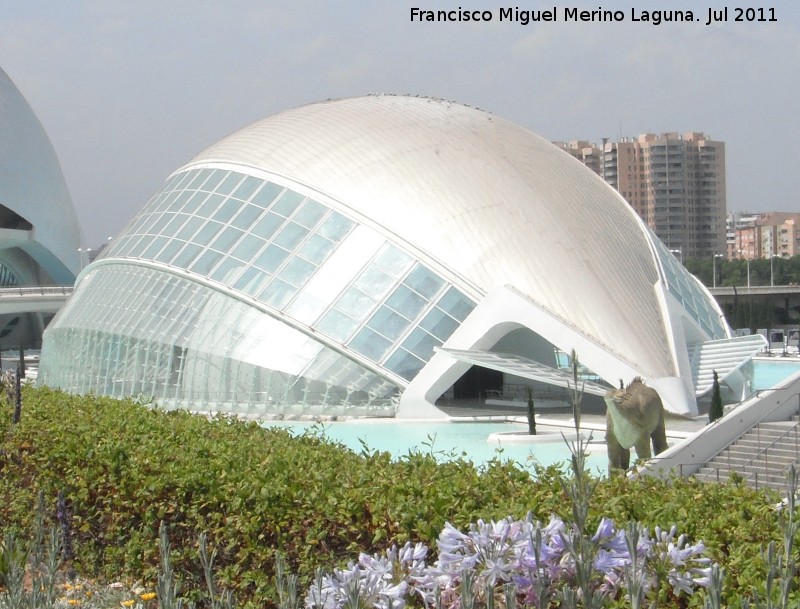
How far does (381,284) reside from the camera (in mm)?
23766

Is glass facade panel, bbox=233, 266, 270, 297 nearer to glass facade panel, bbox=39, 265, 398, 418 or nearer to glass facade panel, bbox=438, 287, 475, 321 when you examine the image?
glass facade panel, bbox=39, 265, 398, 418

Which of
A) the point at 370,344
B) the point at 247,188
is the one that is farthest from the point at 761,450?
the point at 247,188

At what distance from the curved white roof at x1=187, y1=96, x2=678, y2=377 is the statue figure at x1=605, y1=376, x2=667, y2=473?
635 centimetres

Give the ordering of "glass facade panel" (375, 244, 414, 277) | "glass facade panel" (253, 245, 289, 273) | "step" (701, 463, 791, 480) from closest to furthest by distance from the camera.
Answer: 1. "step" (701, 463, 791, 480)
2. "glass facade panel" (375, 244, 414, 277)
3. "glass facade panel" (253, 245, 289, 273)

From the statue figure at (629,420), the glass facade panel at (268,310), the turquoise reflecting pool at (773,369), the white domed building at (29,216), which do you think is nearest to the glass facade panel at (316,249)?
the glass facade panel at (268,310)

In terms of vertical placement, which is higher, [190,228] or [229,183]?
[229,183]

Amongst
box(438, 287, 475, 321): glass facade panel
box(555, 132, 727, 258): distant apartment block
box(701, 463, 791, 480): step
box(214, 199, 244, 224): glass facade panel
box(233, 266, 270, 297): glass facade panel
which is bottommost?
box(701, 463, 791, 480): step

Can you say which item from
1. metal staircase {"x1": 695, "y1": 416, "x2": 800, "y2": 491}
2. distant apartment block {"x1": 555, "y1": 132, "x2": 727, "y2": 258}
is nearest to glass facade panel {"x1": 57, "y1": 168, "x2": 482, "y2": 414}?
metal staircase {"x1": 695, "y1": 416, "x2": 800, "y2": 491}

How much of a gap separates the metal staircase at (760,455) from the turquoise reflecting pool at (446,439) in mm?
1739

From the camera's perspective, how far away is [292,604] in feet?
13.1

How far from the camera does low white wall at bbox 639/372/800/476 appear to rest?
1620 cm

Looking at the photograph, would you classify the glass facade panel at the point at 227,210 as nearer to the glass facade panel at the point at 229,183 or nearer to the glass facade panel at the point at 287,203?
the glass facade panel at the point at 229,183

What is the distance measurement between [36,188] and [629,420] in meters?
54.5

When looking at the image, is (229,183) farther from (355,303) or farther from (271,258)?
(355,303)
